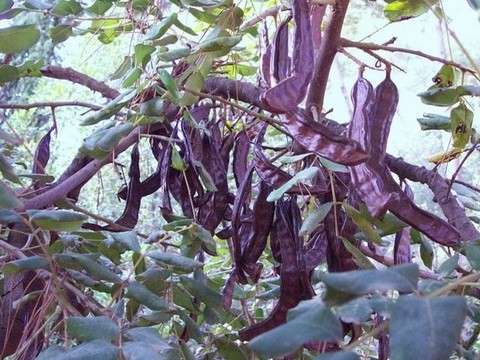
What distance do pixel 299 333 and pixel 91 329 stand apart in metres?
0.24

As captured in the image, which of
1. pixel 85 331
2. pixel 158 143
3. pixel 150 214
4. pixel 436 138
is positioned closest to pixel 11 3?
pixel 158 143

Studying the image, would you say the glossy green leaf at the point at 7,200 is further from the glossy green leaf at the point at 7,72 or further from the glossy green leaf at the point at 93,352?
the glossy green leaf at the point at 7,72

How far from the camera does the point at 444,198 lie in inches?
29.3

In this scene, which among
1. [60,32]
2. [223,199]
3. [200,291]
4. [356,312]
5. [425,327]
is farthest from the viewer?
[60,32]

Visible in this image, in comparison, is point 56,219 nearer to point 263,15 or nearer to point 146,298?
point 146,298

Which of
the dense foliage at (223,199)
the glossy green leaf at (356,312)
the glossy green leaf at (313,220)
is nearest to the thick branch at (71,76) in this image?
the dense foliage at (223,199)

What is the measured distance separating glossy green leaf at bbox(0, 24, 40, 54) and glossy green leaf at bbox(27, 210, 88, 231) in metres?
0.16

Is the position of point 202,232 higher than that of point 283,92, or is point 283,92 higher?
point 283,92

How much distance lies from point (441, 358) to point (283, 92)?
36cm

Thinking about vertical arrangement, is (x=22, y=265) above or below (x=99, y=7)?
below

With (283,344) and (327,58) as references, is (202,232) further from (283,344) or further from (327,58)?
(283,344)

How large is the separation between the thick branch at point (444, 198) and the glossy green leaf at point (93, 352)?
43cm

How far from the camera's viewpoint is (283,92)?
604 millimetres

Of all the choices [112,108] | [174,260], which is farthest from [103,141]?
[174,260]
